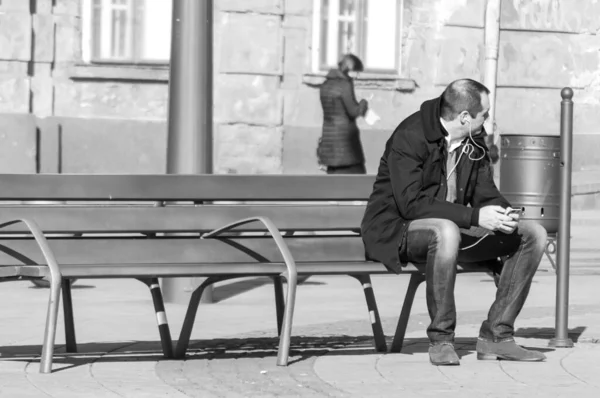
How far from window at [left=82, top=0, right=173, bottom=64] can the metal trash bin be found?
7348 mm

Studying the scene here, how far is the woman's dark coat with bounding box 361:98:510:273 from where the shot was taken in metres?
6.75

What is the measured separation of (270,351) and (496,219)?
1.29m

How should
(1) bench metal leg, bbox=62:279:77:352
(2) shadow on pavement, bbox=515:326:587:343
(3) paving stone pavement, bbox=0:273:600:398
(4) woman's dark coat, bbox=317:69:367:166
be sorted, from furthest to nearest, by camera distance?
(4) woman's dark coat, bbox=317:69:367:166
(2) shadow on pavement, bbox=515:326:587:343
(1) bench metal leg, bbox=62:279:77:352
(3) paving stone pavement, bbox=0:273:600:398

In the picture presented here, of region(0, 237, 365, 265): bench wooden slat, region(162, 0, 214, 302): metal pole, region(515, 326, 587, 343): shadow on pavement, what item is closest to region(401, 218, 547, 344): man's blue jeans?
region(0, 237, 365, 265): bench wooden slat

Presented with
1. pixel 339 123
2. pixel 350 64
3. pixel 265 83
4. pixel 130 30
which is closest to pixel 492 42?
pixel 265 83

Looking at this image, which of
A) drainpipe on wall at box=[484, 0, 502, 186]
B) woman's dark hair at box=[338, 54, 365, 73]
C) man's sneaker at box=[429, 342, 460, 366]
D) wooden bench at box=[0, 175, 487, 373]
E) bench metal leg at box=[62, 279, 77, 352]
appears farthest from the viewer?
drainpipe on wall at box=[484, 0, 502, 186]

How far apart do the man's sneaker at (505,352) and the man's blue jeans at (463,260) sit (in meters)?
0.03

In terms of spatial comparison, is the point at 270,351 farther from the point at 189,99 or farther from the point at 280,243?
the point at 189,99

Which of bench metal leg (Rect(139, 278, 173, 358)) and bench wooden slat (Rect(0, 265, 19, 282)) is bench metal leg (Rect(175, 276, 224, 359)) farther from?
bench wooden slat (Rect(0, 265, 19, 282))

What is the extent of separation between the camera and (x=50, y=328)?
6395mm

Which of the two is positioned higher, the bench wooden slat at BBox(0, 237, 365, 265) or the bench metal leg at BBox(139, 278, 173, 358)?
the bench wooden slat at BBox(0, 237, 365, 265)

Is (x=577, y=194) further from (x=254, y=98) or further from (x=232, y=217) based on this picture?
(x=232, y=217)

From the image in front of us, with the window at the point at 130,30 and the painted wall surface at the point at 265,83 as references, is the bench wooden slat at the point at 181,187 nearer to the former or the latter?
the painted wall surface at the point at 265,83

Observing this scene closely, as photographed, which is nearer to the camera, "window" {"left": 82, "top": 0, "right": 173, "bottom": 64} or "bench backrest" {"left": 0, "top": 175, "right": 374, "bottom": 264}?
"bench backrest" {"left": 0, "top": 175, "right": 374, "bottom": 264}
